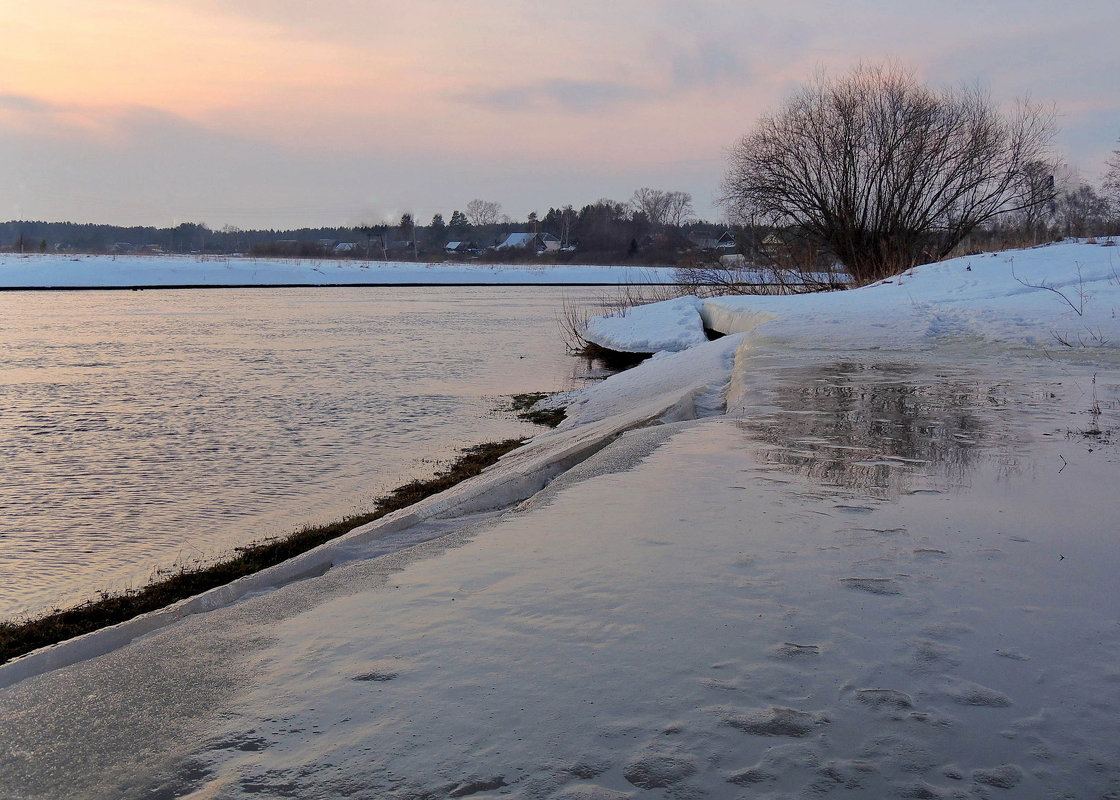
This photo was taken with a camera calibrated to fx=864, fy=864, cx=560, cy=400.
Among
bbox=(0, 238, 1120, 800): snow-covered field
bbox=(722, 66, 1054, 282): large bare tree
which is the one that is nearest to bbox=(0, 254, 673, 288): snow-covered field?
bbox=(722, 66, 1054, 282): large bare tree

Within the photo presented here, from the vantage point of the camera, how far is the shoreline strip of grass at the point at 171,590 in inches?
193

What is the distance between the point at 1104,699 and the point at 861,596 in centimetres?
97

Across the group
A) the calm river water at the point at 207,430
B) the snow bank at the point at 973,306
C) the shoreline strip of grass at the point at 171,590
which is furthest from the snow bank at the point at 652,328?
the shoreline strip of grass at the point at 171,590

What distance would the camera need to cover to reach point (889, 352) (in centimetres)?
1126

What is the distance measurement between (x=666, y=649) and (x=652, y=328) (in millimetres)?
18166

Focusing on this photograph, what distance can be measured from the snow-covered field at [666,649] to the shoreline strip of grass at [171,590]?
86cm

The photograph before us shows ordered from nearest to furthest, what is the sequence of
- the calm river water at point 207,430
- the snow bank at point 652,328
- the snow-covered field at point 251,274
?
the calm river water at point 207,430
the snow bank at point 652,328
the snow-covered field at point 251,274

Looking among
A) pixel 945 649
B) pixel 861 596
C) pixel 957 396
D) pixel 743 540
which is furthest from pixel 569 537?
pixel 957 396

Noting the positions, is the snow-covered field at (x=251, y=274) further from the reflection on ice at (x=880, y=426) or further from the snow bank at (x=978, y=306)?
the reflection on ice at (x=880, y=426)

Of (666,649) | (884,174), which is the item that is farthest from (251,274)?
(666,649)

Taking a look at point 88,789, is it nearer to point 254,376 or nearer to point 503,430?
point 503,430

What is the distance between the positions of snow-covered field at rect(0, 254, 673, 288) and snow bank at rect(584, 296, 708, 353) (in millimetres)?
28047

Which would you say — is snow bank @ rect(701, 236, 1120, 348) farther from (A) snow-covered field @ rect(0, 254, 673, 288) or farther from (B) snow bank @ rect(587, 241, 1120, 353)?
(A) snow-covered field @ rect(0, 254, 673, 288)

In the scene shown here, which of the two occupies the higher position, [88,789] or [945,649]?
[945,649]
